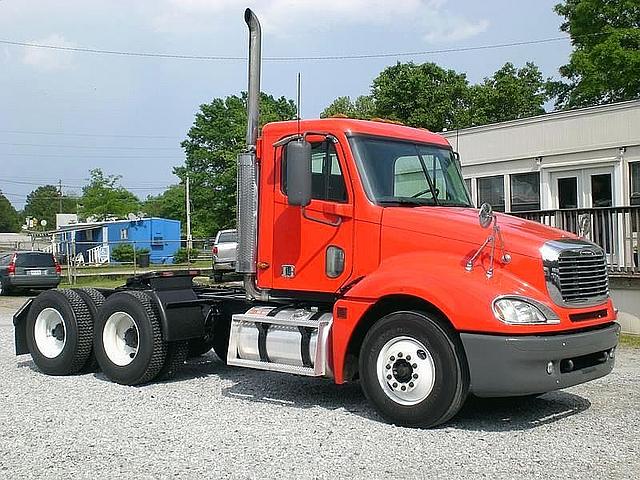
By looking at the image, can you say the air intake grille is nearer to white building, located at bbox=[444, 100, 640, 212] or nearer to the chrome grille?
the chrome grille

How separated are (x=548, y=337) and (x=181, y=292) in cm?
443

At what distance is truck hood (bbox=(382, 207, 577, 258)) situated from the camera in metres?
7.16

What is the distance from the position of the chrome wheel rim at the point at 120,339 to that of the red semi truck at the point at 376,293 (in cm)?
2

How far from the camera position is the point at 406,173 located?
8211 mm

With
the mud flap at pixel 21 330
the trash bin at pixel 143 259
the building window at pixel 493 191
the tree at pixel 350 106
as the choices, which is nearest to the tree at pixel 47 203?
the tree at pixel 350 106

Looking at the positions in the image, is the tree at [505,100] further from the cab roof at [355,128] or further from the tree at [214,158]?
the cab roof at [355,128]

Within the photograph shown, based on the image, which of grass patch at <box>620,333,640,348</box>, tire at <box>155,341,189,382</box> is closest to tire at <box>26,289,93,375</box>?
tire at <box>155,341,189,382</box>

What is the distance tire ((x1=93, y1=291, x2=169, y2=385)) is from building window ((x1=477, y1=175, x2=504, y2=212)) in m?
11.1

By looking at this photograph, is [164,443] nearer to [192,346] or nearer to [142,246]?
[192,346]

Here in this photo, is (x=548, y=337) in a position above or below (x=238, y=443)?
above

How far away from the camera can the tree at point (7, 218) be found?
425 feet

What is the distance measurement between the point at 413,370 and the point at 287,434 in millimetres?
1216

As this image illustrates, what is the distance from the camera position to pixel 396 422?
720 centimetres

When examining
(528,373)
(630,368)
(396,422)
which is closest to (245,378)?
(396,422)
